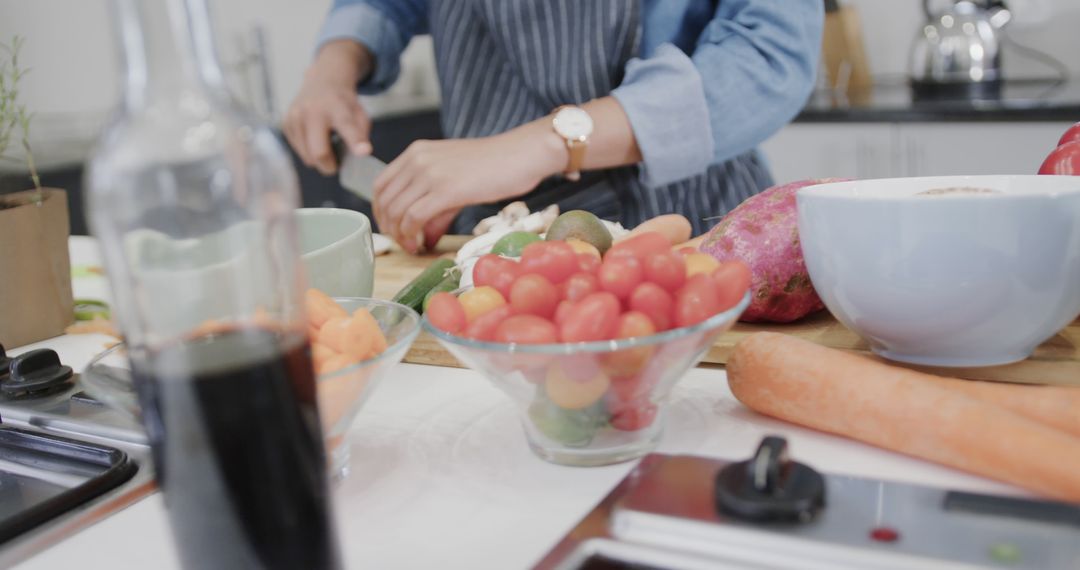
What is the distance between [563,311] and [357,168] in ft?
3.52

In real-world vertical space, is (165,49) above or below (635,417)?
above

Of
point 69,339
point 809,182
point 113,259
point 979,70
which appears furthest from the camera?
point 979,70

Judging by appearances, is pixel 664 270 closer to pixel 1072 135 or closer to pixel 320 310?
pixel 320 310

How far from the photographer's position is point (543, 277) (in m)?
0.60

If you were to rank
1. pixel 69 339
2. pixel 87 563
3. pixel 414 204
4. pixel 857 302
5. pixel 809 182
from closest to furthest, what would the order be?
pixel 87 563 → pixel 857 302 → pixel 809 182 → pixel 69 339 → pixel 414 204

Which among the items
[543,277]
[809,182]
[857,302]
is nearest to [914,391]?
[857,302]

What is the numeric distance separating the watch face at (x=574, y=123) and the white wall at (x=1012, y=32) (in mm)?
1849

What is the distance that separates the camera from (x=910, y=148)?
7.63 feet

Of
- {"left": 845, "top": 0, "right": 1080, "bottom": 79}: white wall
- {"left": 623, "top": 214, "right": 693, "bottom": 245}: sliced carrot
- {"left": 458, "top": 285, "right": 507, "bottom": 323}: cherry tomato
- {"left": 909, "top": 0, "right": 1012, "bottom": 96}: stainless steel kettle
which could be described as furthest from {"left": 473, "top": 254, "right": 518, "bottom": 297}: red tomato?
{"left": 845, "top": 0, "right": 1080, "bottom": 79}: white wall

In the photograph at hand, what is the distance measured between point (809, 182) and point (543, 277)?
1.36 ft

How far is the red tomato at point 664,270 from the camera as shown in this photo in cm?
58

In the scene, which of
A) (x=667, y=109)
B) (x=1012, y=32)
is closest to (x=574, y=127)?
(x=667, y=109)

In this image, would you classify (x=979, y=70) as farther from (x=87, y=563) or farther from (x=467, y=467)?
(x=87, y=563)

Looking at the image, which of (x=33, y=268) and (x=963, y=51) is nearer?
(x=33, y=268)
